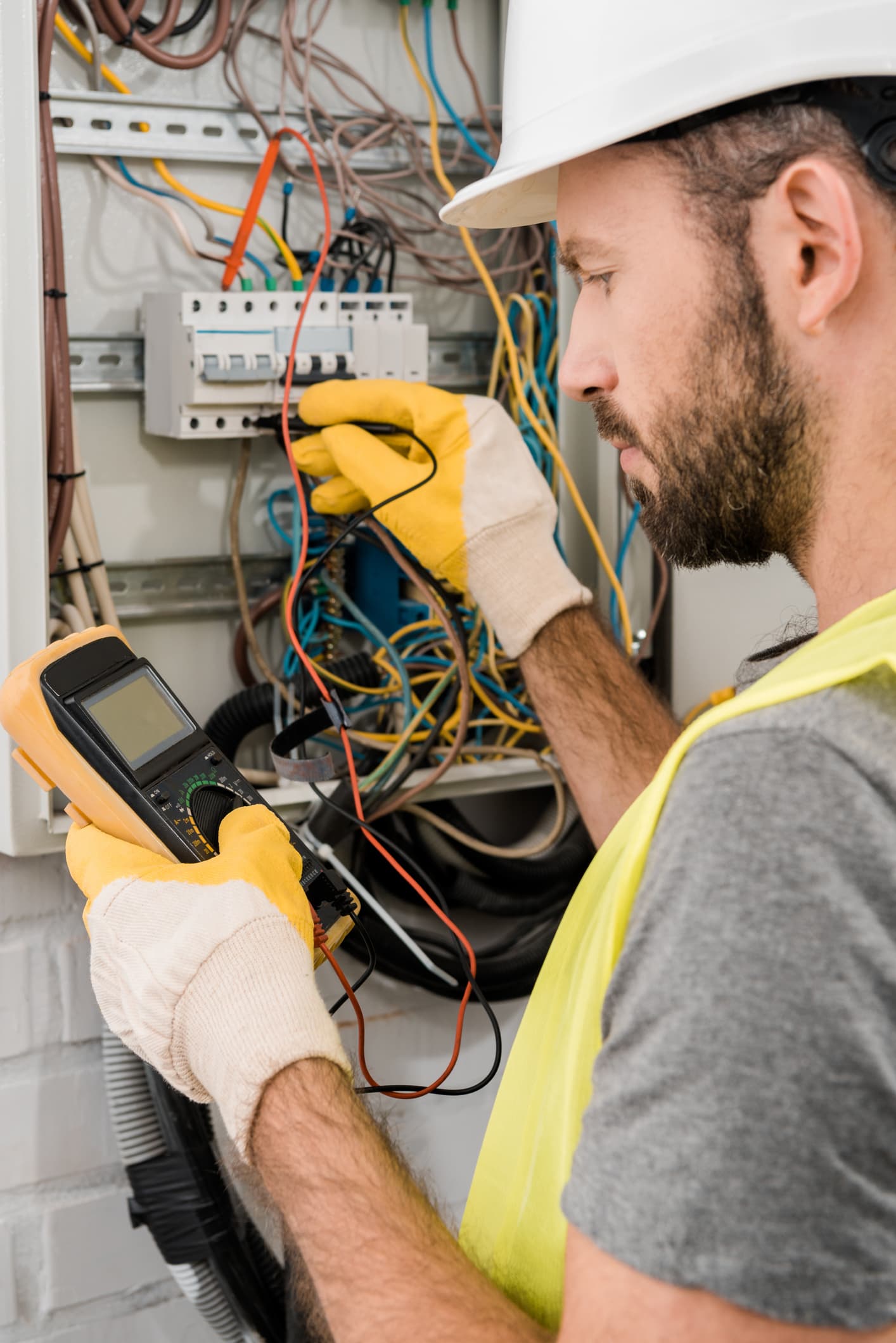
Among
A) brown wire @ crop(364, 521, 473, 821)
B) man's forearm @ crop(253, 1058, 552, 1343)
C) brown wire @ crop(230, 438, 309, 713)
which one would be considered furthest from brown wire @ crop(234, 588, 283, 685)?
man's forearm @ crop(253, 1058, 552, 1343)

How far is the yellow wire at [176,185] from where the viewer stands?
47.2 inches

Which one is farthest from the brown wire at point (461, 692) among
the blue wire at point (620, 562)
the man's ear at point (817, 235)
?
the man's ear at point (817, 235)

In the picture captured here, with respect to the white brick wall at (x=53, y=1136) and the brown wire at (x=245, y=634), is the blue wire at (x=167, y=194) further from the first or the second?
the white brick wall at (x=53, y=1136)

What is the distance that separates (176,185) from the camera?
127cm

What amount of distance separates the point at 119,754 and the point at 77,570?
35cm

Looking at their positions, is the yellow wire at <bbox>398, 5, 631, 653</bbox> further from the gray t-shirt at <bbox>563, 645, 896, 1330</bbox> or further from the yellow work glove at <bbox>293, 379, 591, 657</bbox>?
the gray t-shirt at <bbox>563, 645, 896, 1330</bbox>

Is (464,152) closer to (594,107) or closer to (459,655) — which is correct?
(459,655)

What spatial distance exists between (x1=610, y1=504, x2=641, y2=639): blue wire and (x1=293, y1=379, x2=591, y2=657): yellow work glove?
236 mm

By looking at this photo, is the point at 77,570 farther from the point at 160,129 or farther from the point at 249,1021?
the point at 249,1021

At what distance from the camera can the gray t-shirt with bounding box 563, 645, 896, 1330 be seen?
0.46 meters

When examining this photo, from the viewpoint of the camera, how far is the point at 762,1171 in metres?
0.46

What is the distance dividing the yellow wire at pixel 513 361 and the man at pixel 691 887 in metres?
0.38

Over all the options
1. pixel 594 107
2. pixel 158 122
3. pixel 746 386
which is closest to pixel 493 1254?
pixel 746 386

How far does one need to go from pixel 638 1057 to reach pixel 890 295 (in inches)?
15.8
